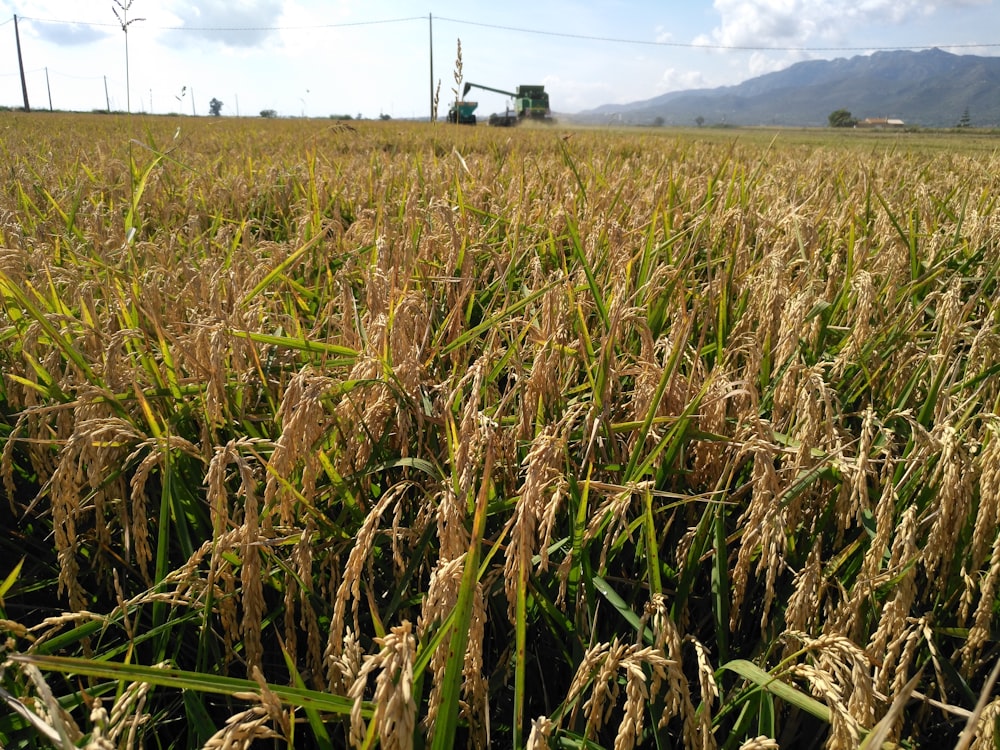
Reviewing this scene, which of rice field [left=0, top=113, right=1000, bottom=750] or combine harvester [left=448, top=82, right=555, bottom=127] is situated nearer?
rice field [left=0, top=113, right=1000, bottom=750]

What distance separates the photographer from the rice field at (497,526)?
0.70 meters

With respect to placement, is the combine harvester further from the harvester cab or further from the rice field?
the rice field

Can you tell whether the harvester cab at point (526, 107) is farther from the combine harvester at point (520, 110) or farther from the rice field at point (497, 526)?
the rice field at point (497, 526)

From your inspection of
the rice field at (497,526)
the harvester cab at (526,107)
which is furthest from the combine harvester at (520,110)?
the rice field at (497,526)

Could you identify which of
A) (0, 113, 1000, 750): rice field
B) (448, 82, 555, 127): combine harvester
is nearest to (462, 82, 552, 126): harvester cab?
(448, 82, 555, 127): combine harvester

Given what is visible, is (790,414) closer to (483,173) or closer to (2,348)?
(2,348)

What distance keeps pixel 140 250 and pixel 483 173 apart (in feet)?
6.87

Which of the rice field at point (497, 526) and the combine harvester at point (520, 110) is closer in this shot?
the rice field at point (497, 526)

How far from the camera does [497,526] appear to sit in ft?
3.59

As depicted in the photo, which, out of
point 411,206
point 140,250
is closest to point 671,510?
point 411,206

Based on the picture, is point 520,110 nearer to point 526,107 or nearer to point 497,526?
point 526,107

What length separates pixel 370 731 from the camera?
61cm

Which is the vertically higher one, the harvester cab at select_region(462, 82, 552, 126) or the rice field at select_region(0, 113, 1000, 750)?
the harvester cab at select_region(462, 82, 552, 126)

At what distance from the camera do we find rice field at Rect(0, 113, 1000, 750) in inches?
27.7
